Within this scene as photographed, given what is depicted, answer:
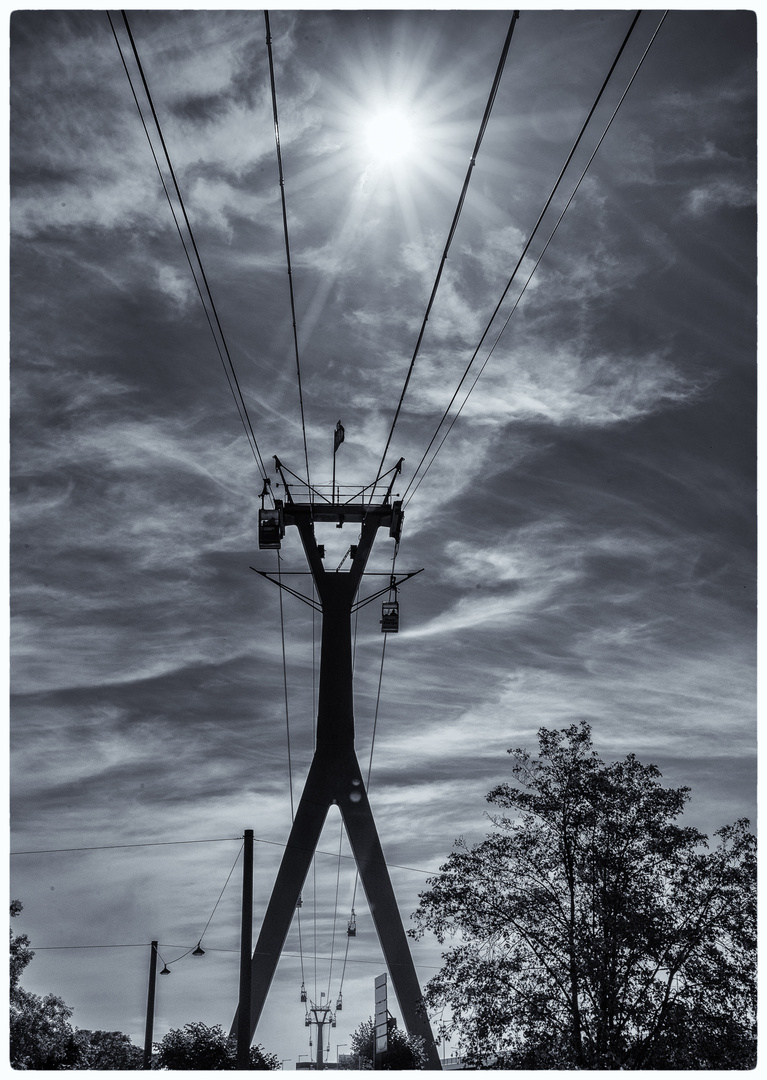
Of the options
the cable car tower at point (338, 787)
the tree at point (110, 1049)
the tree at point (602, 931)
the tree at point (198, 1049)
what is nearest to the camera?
the tree at point (602, 931)

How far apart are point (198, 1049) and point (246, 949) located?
8.12 m

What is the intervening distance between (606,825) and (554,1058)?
426 cm

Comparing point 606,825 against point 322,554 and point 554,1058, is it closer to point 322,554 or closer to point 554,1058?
point 554,1058

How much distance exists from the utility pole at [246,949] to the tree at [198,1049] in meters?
4.89

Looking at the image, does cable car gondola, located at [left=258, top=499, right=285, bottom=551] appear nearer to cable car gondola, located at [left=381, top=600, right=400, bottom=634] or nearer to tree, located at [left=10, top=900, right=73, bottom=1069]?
cable car gondola, located at [left=381, top=600, right=400, bottom=634]

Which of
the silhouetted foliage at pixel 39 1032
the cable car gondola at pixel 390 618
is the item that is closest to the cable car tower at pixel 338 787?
the cable car gondola at pixel 390 618

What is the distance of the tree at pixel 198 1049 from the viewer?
25.7 meters

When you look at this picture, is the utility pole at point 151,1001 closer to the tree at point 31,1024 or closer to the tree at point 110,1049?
the tree at point 31,1024

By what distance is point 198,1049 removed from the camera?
2661 cm

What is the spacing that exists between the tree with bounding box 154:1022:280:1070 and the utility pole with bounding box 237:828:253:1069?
16.0ft

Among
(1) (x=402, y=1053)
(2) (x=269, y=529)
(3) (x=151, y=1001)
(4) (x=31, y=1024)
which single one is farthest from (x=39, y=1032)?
(2) (x=269, y=529)

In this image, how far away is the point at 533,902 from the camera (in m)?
19.5

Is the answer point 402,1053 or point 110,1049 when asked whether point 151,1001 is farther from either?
point 110,1049

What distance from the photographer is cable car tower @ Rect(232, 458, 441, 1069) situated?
31766mm
